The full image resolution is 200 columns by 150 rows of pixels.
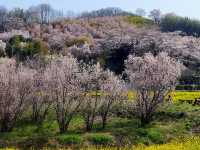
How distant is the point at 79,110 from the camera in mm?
44344

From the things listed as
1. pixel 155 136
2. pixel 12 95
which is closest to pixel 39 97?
pixel 12 95

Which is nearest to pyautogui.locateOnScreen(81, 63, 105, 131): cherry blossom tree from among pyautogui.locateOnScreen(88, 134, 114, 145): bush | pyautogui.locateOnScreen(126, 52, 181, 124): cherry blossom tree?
pyautogui.locateOnScreen(88, 134, 114, 145): bush

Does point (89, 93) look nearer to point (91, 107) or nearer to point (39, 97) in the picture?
point (91, 107)

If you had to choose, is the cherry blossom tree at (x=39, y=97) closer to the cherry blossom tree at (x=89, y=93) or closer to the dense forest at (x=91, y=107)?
the dense forest at (x=91, y=107)

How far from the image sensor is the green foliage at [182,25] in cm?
16200

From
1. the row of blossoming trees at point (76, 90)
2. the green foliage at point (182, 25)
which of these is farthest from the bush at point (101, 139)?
the green foliage at point (182, 25)

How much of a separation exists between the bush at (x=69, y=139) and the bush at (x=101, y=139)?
1017 mm

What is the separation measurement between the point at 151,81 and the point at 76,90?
7.38 meters

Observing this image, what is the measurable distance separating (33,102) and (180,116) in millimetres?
14108

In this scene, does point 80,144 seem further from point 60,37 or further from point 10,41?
point 60,37

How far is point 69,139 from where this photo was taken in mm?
36875

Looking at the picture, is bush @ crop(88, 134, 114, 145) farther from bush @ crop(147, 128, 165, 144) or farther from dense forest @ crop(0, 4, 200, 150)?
bush @ crop(147, 128, 165, 144)

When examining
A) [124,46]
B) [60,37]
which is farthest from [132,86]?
[60,37]

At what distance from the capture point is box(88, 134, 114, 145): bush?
37.1m
